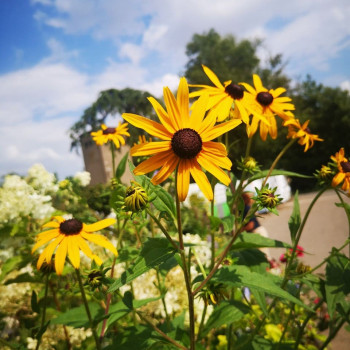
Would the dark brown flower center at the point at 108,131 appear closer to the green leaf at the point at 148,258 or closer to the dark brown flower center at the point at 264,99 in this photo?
→ the dark brown flower center at the point at 264,99

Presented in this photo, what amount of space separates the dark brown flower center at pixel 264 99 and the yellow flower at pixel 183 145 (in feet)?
1.95

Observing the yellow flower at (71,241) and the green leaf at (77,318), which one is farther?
the green leaf at (77,318)

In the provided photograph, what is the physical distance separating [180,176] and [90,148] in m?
8.20

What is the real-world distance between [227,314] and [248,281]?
32 cm

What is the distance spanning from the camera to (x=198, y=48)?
73.7 ft

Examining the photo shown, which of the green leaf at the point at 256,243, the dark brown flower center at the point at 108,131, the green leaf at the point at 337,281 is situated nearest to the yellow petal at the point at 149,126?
the green leaf at the point at 256,243

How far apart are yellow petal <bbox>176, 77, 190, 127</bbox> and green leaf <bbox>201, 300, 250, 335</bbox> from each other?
0.73m

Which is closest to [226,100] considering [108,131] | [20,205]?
[108,131]

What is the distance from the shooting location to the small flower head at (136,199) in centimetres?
71

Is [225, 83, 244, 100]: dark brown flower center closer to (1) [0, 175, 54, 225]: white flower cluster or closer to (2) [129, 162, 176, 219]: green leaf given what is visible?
(2) [129, 162, 176, 219]: green leaf

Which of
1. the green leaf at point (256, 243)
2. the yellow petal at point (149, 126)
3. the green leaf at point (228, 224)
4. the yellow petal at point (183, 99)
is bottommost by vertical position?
the green leaf at point (256, 243)

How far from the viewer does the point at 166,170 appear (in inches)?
28.5

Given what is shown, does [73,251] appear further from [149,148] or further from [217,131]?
[217,131]

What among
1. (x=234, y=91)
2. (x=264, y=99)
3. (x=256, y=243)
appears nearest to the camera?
(x=256, y=243)
